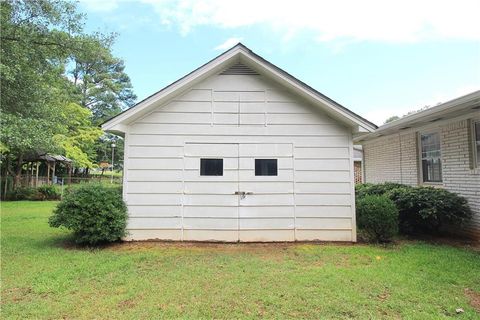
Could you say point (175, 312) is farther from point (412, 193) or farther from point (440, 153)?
point (440, 153)

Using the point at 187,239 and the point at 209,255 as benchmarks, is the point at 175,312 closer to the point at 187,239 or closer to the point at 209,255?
the point at 209,255

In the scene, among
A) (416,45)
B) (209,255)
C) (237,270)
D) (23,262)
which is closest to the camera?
(237,270)

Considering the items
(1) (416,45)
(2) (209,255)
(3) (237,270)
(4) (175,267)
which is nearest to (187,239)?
(2) (209,255)

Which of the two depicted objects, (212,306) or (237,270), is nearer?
(212,306)

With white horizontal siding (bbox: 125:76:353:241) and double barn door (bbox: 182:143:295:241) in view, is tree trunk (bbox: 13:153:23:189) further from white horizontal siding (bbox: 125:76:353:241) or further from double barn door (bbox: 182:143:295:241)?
double barn door (bbox: 182:143:295:241)

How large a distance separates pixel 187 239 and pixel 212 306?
3.74 metres

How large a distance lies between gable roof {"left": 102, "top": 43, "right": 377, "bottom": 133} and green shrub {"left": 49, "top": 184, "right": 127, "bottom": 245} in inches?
64.3

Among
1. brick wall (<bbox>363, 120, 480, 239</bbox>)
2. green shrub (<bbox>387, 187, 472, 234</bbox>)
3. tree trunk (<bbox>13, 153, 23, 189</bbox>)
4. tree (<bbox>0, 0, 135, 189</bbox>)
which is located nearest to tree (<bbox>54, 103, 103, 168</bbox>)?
tree trunk (<bbox>13, 153, 23, 189</bbox>)

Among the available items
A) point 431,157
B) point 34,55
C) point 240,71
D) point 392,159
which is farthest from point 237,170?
point 34,55

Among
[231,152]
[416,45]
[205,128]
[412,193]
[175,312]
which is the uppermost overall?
[416,45]

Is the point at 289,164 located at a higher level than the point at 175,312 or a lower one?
higher

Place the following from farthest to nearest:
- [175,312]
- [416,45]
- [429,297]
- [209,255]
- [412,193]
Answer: [416,45] < [412,193] < [209,255] < [429,297] < [175,312]

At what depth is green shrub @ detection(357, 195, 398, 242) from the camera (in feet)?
23.3

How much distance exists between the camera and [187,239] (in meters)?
7.49
